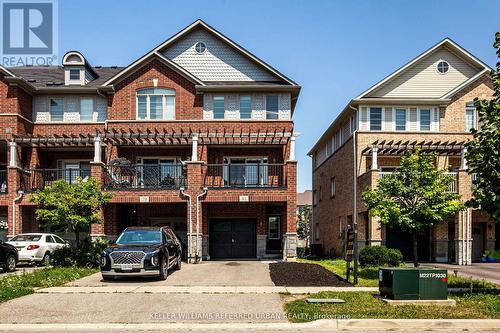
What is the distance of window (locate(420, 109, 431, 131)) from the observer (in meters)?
28.9

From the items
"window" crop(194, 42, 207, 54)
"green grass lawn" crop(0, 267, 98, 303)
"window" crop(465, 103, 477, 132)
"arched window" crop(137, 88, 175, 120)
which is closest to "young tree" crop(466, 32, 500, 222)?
"green grass lawn" crop(0, 267, 98, 303)

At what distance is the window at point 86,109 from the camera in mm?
29016

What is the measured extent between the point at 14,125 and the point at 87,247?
10.00 meters

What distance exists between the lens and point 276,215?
29.4 metres

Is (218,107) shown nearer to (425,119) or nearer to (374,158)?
(374,158)

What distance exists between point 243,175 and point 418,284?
1666 cm

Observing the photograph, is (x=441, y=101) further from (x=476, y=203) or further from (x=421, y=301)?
(x=421, y=301)

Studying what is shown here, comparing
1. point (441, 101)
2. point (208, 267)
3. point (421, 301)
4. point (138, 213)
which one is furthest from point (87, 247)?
point (441, 101)

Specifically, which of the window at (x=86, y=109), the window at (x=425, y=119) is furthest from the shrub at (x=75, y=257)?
the window at (x=425, y=119)

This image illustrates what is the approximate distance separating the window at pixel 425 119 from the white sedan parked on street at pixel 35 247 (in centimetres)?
2042

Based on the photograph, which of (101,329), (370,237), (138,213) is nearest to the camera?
(101,329)

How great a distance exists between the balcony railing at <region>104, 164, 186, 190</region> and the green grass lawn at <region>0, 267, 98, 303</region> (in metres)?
7.58

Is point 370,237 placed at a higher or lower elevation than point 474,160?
lower

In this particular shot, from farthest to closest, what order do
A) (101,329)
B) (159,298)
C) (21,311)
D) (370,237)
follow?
(370,237)
(159,298)
(21,311)
(101,329)
